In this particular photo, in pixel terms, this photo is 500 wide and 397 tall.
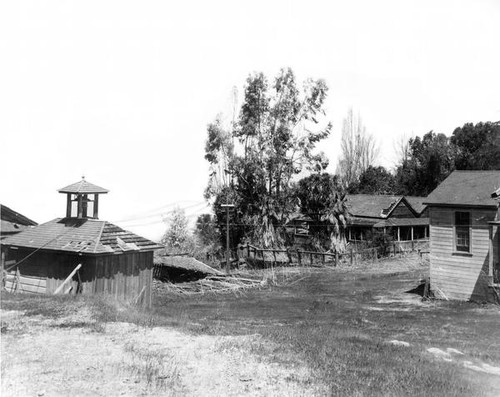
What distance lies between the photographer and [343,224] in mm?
45875

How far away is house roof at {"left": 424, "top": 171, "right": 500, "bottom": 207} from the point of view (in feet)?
82.3

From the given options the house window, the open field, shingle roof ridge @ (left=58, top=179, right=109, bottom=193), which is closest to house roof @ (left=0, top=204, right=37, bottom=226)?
shingle roof ridge @ (left=58, top=179, right=109, bottom=193)

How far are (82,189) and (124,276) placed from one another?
16.3ft

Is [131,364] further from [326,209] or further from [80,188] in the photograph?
[326,209]

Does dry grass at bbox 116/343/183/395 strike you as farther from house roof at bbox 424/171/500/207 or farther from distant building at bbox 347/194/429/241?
distant building at bbox 347/194/429/241

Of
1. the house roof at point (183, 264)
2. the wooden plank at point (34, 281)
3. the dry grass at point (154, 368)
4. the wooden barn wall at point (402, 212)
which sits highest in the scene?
the wooden barn wall at point (402, 212)

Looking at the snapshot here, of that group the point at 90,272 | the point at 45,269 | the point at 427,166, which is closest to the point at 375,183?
the point at 427,166

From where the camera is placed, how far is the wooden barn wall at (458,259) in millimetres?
24812

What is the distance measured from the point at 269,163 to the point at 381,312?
102 ft

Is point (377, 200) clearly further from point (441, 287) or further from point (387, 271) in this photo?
point (441, 287)

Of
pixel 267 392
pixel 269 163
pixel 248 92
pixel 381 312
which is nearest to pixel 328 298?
pixel 381 312

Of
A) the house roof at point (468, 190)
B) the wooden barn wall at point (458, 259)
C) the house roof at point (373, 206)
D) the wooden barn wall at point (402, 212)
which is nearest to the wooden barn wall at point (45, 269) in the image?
the wooden barn wall at point (458, 259)

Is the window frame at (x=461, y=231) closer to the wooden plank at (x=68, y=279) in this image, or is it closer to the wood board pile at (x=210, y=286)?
the wood board pile at (x=210, y=286)

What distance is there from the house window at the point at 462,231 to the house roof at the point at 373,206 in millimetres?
24323
